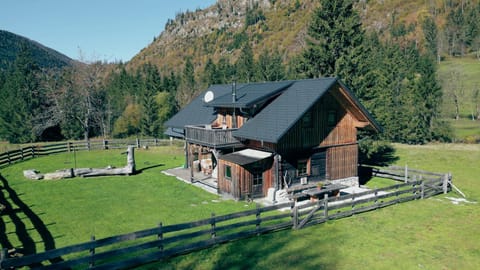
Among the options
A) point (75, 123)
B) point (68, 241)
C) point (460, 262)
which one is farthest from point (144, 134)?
point (460, 262)

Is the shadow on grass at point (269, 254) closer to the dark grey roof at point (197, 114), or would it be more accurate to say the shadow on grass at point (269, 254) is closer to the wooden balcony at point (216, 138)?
the wooden balcony at point (216, 138)

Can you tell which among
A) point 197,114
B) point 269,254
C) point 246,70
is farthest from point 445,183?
point 246,70

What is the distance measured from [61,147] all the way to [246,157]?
23020 mm

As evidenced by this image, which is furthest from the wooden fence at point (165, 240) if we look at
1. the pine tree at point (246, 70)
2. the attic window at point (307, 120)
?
the pine tree at point (246, 70)

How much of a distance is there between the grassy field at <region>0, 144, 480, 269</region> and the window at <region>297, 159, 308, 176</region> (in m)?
4.00

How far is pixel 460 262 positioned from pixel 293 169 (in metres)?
10.1

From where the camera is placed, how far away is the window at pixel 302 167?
20.5m

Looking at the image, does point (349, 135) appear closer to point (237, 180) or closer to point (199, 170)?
point (237, 180)

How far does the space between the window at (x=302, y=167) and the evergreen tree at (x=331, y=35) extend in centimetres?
1319

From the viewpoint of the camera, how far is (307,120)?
20.4 metres

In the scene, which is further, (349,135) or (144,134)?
(144,134)

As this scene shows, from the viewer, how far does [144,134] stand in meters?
54.9

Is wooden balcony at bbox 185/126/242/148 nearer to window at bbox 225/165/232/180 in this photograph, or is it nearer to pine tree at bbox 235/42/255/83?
window at bbox 225/165/232/180

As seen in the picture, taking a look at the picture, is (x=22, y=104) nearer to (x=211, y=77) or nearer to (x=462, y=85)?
(x=211, y=77)
